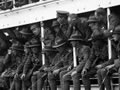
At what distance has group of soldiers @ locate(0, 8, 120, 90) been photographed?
11570mm

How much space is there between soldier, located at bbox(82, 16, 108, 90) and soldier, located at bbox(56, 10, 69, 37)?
1.16 m

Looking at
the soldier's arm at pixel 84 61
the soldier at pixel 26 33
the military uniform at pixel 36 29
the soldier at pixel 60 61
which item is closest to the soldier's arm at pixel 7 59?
the soldier at pixel 26 33

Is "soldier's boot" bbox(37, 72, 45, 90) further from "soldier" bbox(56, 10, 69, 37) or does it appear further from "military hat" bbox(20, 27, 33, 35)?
"military hat" bbox(20, 27, 33, 35)

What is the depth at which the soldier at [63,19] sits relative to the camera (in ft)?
42.2

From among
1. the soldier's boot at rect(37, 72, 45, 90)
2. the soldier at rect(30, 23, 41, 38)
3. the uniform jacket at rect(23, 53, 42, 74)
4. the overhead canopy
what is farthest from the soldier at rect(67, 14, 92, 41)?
→ the uniform jacket at rect(23, 53, 42, 74)

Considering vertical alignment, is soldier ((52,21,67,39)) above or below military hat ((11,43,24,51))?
above

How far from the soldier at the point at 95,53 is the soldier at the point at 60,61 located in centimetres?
117

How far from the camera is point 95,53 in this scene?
467 inches

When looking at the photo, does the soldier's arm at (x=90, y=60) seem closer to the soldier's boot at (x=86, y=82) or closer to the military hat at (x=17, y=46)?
the soldier's boot at (x=86, y=82)

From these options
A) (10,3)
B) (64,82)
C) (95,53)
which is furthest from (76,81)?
(10,3)

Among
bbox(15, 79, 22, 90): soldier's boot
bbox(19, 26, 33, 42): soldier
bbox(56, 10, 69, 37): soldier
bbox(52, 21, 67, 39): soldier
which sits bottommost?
bbox(15, 79, 22, 90): soldier's boot

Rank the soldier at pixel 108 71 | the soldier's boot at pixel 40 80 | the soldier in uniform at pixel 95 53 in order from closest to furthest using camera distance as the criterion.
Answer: the soldier at pixel 108 71 → the soldier in uniform at pixel 95 53 → the soldier's boot at pixel 40 80

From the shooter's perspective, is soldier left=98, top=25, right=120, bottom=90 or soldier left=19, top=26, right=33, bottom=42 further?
soldier left=19, top=26, right=33, bottom=42

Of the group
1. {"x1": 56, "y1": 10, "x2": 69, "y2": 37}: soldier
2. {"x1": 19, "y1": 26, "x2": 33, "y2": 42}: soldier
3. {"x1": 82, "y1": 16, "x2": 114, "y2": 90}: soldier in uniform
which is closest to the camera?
{"x1": 82, "y1": 16, "x2": 114, "y2": 90}: soldier in uniform
